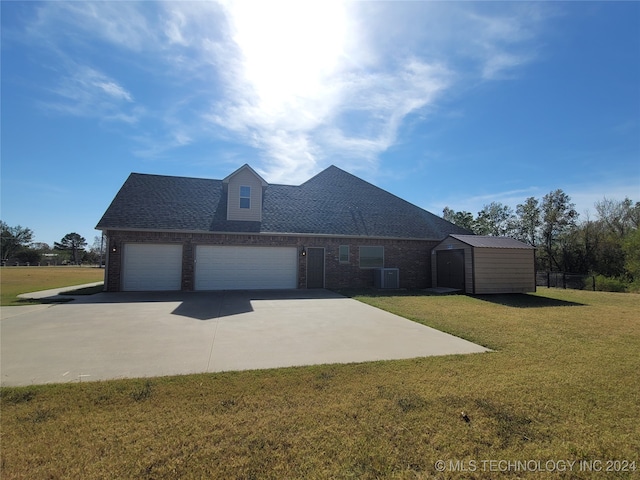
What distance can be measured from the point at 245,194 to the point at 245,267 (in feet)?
11.7

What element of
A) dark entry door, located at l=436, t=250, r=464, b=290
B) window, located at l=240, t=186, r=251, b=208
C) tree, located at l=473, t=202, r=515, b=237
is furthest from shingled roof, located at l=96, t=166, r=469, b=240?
tree, located at l=473, t=202, r=515, b=237

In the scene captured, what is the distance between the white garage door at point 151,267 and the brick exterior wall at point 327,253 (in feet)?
0.76

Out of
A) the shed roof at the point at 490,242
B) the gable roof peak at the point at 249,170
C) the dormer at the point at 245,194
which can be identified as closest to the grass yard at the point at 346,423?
the shed roof at the point at 490,242

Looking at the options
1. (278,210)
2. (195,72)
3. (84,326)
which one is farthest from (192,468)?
(278,210)

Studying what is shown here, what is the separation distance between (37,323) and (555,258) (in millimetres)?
36307

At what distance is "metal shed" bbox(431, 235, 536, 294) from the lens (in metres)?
12.8

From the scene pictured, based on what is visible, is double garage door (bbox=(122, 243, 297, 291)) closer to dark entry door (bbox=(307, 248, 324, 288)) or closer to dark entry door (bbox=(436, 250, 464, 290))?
dark entry door (bbox=(307, 248, 324, 288))

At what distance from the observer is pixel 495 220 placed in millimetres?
34500

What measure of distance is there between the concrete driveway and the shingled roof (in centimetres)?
543

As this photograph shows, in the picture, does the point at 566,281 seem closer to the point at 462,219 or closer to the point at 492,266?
the point at 492,266

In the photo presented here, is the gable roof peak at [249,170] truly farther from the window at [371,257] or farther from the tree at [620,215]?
the tree at [620,215]

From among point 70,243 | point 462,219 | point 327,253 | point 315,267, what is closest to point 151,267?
point 315,267

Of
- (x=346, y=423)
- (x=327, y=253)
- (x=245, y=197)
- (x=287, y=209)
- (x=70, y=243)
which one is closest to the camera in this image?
(x=346, y=423)

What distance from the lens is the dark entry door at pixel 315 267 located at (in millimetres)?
14883
